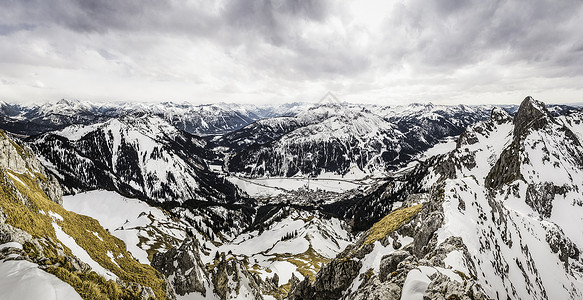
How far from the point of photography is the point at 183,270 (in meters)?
53.8

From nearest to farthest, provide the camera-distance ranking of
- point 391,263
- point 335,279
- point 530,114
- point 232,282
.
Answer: point 391,263
point 335,279
point 232,282
point 530,114

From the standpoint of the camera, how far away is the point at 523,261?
154 feet

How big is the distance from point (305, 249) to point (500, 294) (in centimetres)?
12312

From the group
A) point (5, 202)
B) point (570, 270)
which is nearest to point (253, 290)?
point (5, 202)

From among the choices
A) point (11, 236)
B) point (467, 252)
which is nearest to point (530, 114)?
point (467, 252)

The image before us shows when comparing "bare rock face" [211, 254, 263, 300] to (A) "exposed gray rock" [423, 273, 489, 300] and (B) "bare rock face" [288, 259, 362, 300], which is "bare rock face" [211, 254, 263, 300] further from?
(A) "exposed gray rock" [423, 273, 489, 300]

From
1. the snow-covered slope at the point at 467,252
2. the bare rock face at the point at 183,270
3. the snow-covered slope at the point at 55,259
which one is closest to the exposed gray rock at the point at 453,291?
the snow-covered slope at the point at 467,252

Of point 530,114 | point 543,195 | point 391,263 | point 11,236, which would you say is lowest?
point 543,195

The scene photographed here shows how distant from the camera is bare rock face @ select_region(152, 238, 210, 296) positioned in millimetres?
52219

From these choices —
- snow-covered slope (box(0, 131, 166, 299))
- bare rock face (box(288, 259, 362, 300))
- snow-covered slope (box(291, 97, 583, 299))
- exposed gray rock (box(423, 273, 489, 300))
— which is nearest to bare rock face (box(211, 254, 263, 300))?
snow-covered slope (box(291, 97, 583, 299))

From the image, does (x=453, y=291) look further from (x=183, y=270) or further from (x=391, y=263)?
(x=183, y=270)

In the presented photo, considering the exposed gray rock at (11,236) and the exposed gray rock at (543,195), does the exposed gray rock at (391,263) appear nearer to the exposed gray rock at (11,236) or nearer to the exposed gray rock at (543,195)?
the exposed gray rock at (11,236)

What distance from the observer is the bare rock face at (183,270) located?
5222 cm

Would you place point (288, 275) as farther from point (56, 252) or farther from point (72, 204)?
point (72, 204)
